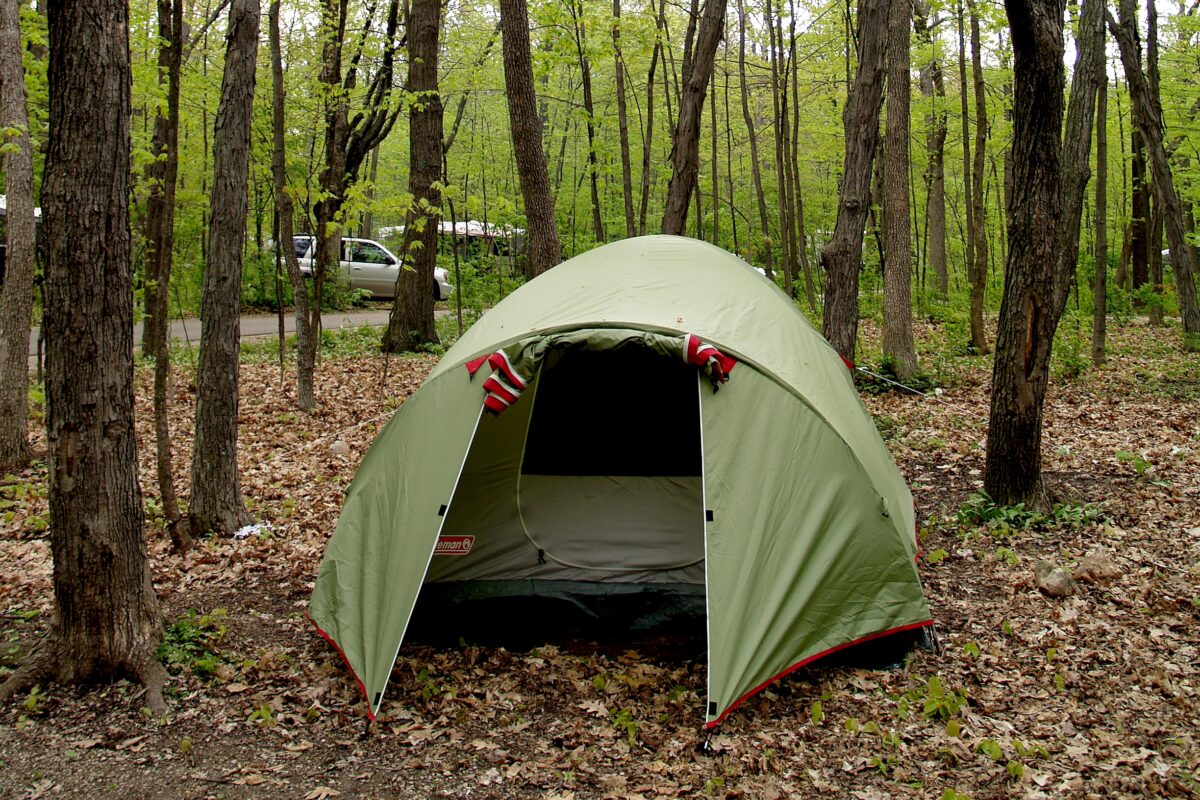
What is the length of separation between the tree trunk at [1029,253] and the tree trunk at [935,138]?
9.62 m

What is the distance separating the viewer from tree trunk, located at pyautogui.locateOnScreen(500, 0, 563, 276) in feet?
25.9

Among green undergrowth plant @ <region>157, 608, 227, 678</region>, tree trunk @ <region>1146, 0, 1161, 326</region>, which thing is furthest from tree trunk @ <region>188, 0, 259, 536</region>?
tree trunk @ <region>1146, 0, 1161, 326</region>

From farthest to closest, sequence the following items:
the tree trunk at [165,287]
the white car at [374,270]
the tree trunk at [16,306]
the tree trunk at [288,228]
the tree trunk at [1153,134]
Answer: the white car at [374,270] → the tree trunk at [1153,134] → the tree trunk at [288,228] → the tree trunk at [16,306] → the tree trunk at [165,287]

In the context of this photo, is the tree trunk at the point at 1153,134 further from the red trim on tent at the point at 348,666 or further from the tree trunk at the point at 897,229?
the red trim on tent at the point at 348,666

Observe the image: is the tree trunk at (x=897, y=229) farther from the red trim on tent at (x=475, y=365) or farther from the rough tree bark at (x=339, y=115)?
the red trim on tent at (x=475, y=365)

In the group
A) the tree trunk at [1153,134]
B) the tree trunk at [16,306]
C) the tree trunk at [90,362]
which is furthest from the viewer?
the tree trunk at [1153,134]

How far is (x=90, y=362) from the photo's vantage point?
3.57m

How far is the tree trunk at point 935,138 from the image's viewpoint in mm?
14859

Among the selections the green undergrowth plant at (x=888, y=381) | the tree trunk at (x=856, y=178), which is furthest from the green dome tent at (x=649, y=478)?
the green undergrowth plant at (x=888, y=381)

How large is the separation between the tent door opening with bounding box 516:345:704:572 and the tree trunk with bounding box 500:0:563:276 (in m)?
2.90

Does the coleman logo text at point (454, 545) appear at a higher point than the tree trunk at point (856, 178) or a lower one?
lower

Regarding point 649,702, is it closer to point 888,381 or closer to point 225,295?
point 225,295

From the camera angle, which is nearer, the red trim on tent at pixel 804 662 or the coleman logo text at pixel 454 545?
the red trim on tent at pixel 804 662

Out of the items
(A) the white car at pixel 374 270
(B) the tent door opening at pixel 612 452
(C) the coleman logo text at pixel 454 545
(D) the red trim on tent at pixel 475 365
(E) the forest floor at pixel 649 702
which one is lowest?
(E) the forest floor at pixel 649 702
